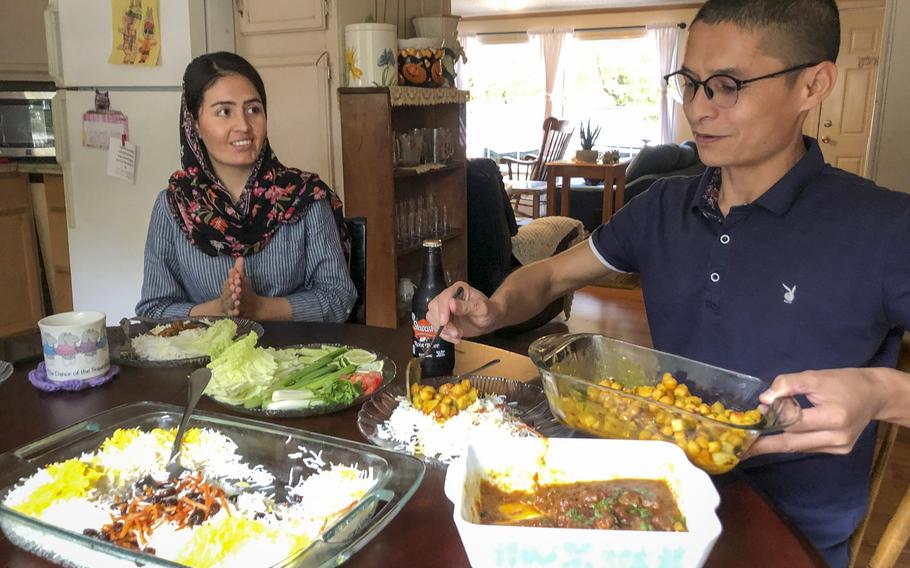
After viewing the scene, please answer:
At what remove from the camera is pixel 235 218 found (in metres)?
2.03

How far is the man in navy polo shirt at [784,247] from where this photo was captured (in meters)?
1.21

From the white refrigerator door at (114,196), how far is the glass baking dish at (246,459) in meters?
2.46

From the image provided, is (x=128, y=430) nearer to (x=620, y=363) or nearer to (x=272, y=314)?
(x=620, y=363)

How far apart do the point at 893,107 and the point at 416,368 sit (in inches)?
117

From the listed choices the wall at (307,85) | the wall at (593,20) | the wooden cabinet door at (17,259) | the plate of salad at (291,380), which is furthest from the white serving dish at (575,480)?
the wall at (593,20)

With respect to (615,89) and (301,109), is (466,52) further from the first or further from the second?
(301,109)

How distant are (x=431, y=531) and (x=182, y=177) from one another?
5.07 ft

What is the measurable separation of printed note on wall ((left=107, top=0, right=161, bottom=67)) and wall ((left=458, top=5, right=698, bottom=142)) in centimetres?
748

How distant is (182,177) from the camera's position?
6.81 ft

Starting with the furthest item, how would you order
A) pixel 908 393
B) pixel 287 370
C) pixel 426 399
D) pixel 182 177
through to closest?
pixel 182 177 → pixel 287 370 → pixel 426 399 → pixel 908 393

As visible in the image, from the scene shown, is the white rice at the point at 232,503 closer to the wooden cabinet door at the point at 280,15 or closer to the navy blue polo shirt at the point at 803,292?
the navy blue polo shirt at the point at 803,292

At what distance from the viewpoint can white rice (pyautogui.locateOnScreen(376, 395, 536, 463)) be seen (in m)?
1.01

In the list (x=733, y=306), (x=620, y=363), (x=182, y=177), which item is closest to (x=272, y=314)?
(x=182, y=177)

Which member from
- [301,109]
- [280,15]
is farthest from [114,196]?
[280,15]
